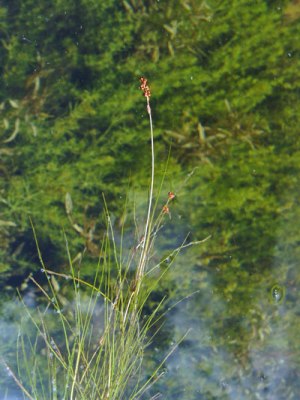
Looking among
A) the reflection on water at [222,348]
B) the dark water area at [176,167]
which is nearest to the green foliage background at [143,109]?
the dark water area at [176,167]

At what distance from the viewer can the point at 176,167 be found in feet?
10.0

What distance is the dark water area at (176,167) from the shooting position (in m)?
3.01

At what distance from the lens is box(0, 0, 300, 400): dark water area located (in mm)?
3010

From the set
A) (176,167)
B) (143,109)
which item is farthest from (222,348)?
(143,109)

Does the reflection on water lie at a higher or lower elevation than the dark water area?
lower

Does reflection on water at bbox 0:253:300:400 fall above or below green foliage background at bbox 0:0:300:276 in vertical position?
below

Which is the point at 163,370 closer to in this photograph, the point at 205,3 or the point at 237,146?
the point at 237,146

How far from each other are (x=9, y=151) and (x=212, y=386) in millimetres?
1585

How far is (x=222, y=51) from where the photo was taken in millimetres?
3000

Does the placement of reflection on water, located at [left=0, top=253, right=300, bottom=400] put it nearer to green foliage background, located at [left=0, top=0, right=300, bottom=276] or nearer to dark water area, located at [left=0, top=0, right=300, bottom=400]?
dark water area, located at [left=0, top=0, right=300, bottom=400]

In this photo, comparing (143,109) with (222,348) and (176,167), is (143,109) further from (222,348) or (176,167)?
(222,348)

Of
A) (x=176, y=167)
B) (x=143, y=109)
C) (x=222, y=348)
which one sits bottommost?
(x=222, y=348)

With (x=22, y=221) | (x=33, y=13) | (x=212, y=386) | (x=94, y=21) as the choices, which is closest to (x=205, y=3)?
(x=94, y=21)

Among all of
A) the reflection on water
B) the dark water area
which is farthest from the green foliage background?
the reflection on water
